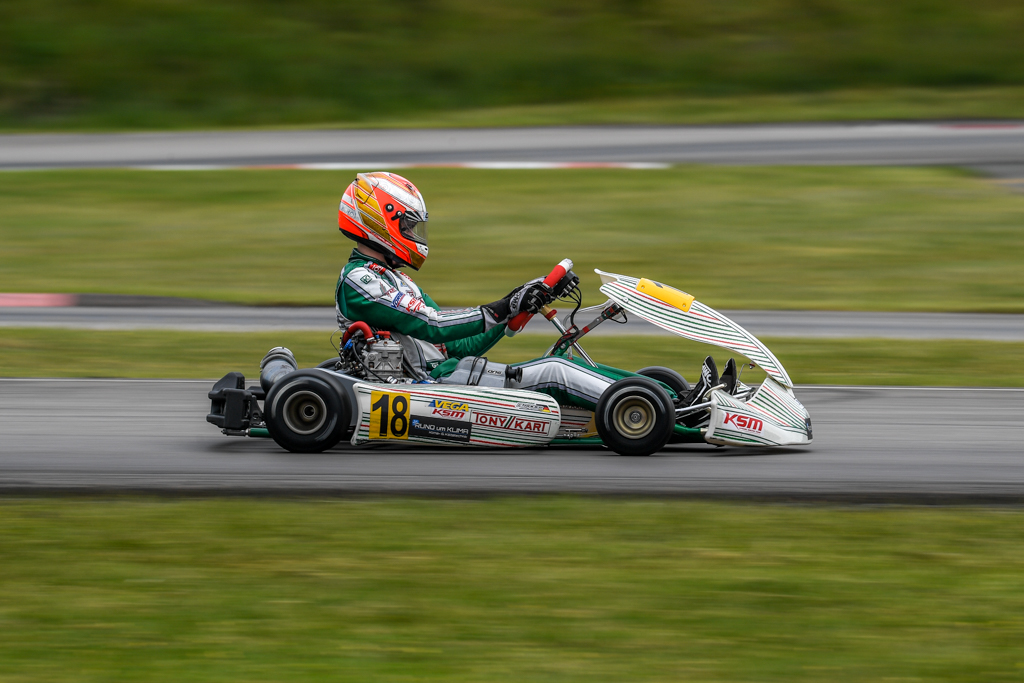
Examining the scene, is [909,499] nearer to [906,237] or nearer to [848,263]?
[848,263]

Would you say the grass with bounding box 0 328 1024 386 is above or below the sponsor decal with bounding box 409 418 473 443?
above

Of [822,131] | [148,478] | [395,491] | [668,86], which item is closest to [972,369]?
[395,491]

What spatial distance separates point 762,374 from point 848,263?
4.51 meters

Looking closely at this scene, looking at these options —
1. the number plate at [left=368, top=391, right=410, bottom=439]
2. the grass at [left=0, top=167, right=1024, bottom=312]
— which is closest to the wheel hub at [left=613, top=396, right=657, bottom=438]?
the number plate at [left=368, top=391, right=410, bottom=439]

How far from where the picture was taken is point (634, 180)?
18062 millimetres

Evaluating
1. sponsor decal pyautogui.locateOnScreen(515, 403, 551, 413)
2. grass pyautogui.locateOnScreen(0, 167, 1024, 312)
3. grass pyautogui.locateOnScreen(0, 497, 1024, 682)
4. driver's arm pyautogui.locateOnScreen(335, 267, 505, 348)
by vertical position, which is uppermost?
grass pyautogui.locateOnScreen(0, 167, 1024, 312)

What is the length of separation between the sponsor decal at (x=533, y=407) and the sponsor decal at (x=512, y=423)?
56 mm

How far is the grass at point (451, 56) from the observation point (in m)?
25.9

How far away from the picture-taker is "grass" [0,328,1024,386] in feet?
31.7

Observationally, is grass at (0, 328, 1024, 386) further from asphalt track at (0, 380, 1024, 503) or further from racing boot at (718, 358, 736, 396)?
racing boot at (718, 358, 736, 396)

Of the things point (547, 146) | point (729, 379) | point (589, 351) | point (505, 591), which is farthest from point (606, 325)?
point (547, 146)

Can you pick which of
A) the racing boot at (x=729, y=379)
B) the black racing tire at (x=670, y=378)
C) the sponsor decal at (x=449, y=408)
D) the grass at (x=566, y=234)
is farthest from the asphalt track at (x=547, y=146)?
the sponsor decal at (x=449, y=408)

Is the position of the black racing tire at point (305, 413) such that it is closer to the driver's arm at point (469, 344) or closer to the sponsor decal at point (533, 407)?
the driver's arm at point (469, 344)

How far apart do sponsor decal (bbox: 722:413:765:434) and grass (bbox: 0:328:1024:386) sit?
2.85 meters
